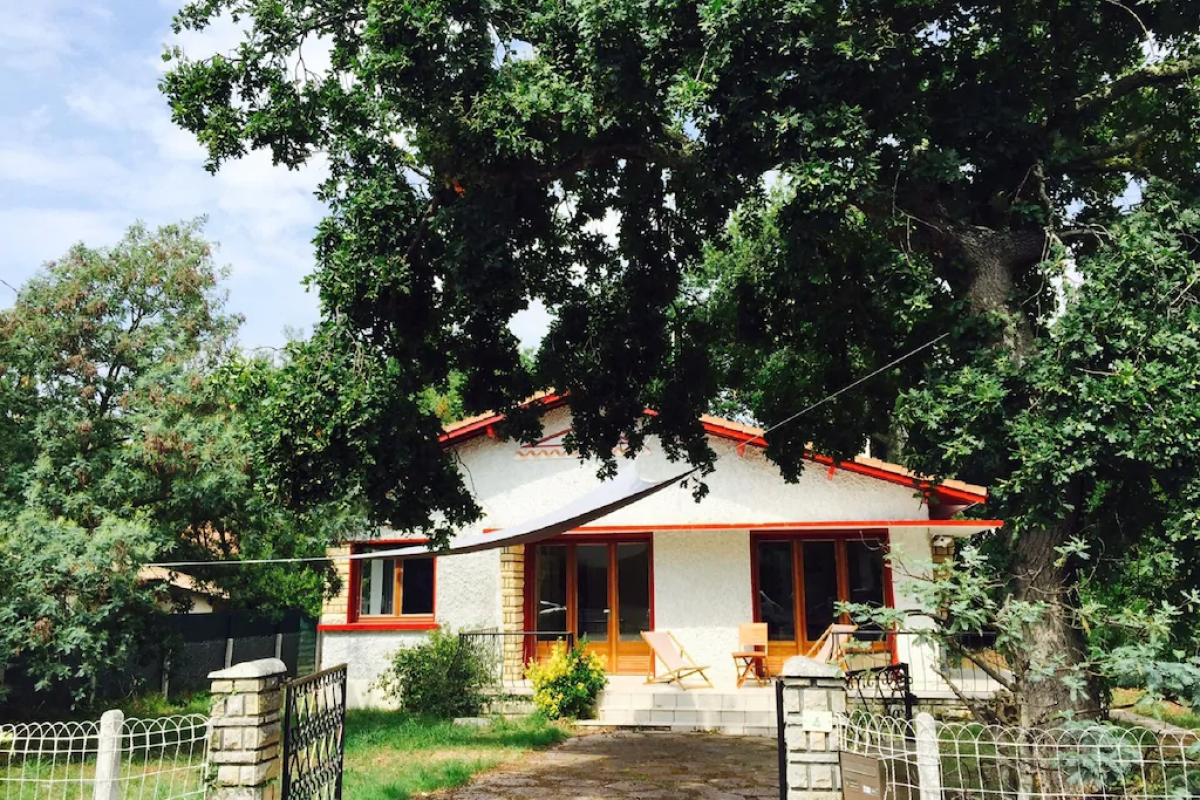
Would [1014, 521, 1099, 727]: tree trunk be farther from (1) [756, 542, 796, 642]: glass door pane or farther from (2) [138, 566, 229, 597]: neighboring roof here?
(2) [138, 566, 229, 597]: neighboring roof

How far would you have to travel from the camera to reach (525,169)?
8.18 meters

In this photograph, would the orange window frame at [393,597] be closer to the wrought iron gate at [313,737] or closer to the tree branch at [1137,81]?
the wrought iron gate at [313,737]

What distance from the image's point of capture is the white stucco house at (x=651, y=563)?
13867 millimetres

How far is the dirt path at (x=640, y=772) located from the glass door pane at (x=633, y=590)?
2.84 meters

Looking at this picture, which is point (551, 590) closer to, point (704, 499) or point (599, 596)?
point (599, 596)

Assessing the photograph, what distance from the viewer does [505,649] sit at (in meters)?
14.3

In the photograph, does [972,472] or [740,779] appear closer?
[972,472]

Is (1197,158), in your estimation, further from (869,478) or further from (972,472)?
(869,478)

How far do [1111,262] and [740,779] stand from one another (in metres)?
6.05

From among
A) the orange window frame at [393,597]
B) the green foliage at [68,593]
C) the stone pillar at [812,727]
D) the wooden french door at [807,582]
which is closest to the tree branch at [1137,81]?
the stone pillar at [812,727]

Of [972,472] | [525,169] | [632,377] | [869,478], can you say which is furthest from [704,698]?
[525,169]

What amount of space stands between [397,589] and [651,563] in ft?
14.1

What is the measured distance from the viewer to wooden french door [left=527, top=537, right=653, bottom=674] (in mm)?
14859

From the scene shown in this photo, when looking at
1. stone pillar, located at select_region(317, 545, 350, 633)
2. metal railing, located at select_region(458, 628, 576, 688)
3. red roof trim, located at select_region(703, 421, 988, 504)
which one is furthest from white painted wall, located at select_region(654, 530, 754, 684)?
stone pillar, located at select_region(317, 545, 350, 633)
